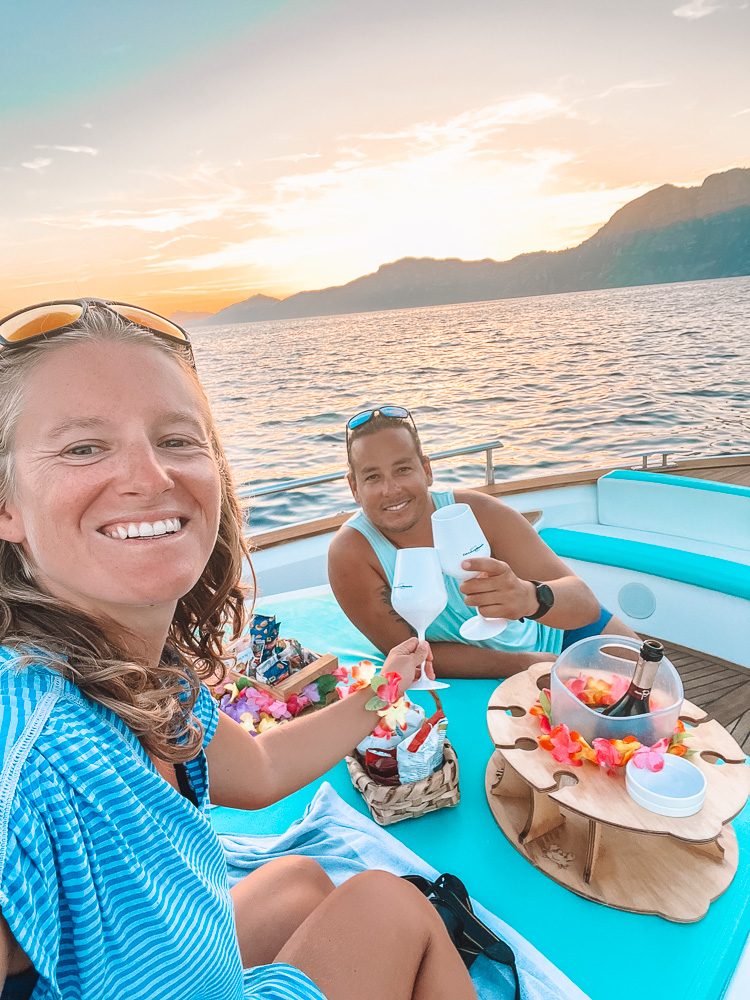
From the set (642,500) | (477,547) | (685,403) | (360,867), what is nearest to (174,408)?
(477,547)

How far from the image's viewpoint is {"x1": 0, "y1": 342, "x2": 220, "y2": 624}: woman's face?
2.45ft

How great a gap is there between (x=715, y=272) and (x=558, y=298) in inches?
365

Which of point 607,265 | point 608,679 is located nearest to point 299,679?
point 608,679

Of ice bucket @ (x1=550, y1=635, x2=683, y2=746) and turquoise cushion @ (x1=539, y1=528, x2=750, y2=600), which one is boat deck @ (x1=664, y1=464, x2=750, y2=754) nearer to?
turquoise cushion @ (x1=539, y1=528, x2=750, y2=600)

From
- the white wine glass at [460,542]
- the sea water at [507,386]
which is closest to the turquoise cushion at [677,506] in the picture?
the sea water at [507,386]

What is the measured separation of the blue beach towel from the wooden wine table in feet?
0.64

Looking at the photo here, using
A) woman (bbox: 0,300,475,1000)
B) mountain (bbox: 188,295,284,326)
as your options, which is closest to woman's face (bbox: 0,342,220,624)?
woman (bbox: 0,300,475,1000)

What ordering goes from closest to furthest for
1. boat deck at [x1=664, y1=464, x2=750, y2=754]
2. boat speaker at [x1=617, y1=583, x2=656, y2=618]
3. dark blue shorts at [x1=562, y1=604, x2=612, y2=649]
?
dark blue shorts at [x1=562, y1=604, x2=612, y2=649] → boat deck at [x1=664, y1=464, x2=750, y2=754] → boat speaker at [x1=617, y1=583, x2=656, y2=618]

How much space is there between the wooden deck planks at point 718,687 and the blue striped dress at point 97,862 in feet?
9.29

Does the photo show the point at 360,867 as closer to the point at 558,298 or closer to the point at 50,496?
the point at 50,496

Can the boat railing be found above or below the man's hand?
below

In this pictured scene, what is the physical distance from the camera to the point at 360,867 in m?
1.45

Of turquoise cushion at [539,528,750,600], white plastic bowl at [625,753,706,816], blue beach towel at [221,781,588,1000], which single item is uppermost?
white plastic bowl at [625,753,706,816]

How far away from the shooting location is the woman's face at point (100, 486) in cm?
75
